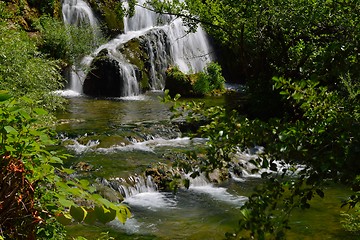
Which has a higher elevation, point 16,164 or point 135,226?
point 16,164

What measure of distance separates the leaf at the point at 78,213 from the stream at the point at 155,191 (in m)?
2.36

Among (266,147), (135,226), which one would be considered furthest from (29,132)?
(135,226)

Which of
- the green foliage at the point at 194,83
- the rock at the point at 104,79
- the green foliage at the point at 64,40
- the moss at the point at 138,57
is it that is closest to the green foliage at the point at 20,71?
the green foliage at the point at 64,40

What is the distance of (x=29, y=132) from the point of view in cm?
220

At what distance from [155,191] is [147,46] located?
17620 mm

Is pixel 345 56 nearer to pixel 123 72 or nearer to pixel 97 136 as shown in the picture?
pixel 97 136

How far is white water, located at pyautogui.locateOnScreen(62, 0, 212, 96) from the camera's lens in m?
23.9

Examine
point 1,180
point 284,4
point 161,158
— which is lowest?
point 161,158

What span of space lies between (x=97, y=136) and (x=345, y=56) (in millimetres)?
11123

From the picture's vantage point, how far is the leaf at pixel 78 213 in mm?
1962

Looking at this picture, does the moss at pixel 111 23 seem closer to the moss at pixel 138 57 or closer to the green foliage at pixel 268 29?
the moss at pixel 138 57

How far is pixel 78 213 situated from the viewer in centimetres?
198

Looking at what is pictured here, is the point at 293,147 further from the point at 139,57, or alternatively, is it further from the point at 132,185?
the point at 139,57

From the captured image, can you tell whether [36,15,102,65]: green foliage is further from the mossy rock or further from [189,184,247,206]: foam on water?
[189,184,247,206]: foam on water
